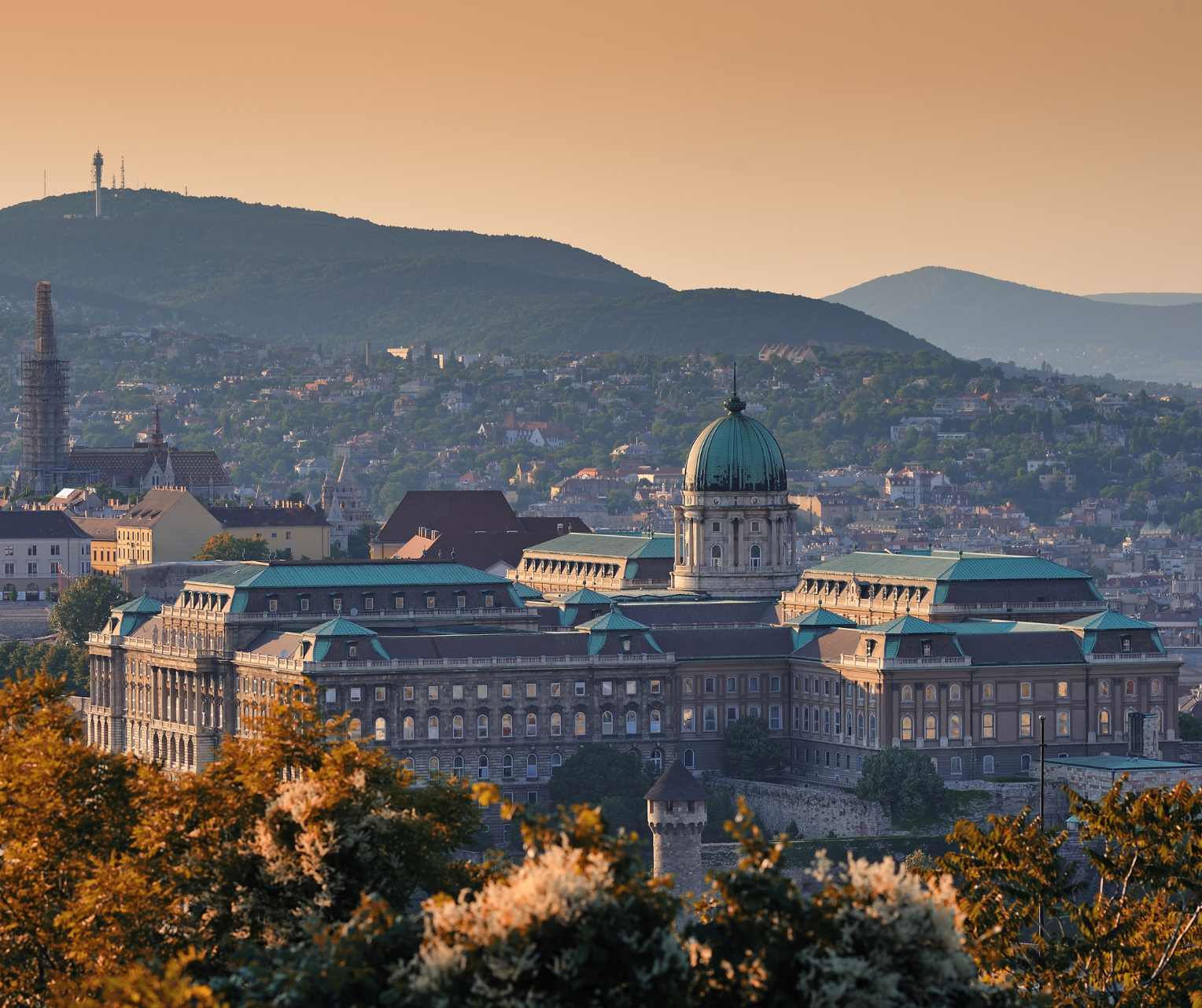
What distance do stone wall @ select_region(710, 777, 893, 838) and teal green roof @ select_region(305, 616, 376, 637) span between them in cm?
1718

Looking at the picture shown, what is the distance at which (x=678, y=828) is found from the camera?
148m

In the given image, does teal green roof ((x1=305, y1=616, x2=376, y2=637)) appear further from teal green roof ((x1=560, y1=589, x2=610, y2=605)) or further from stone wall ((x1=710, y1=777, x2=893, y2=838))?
teal green roof ((x1=560, y1=589, x2=610, y2=605))

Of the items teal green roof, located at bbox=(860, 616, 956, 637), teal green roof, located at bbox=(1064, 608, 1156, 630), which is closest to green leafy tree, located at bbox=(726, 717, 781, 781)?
teal green roof, located at bbox=(860, 616, 956, 637)

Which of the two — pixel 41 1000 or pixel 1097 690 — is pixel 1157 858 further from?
pixel 1097 690

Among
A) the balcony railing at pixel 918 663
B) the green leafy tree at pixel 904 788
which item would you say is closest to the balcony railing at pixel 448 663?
the balcony railing at pixel 918 663

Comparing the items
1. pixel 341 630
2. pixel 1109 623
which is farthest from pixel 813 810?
pixel 341 630

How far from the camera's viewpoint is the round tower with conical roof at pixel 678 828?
14788 centimetres

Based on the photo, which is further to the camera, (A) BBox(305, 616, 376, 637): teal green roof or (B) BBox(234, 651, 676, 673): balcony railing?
(A) BBox(305, 616, 376, 637): teal green roof

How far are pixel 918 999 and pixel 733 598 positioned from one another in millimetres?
144908

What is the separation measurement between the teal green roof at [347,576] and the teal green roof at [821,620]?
1676 cm

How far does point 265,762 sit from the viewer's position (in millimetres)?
73438

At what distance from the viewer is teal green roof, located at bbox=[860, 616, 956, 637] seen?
17038 centimetres

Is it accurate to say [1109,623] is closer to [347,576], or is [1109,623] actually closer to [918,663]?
[918,663]

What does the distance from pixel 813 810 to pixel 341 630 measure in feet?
73.3
